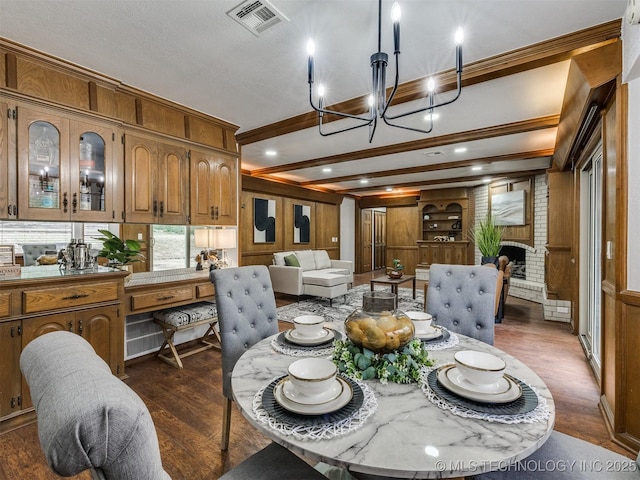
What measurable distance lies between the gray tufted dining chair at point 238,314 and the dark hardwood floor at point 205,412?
169 millimetres

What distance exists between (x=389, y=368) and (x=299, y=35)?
6.73ft

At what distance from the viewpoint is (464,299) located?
1.90 m

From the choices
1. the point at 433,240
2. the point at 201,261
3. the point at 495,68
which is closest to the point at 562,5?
the point at 495,68

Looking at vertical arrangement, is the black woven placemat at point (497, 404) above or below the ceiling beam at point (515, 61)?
below

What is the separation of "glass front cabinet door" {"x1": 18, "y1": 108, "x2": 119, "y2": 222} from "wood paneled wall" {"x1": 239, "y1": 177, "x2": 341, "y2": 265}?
238cm

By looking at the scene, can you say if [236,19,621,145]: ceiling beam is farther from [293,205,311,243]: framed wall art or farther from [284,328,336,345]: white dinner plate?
[293,205,311,243]: framed wall art

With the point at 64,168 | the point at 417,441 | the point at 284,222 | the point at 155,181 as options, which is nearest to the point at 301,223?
the point at 284,222

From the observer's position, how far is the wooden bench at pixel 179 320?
2902 mm

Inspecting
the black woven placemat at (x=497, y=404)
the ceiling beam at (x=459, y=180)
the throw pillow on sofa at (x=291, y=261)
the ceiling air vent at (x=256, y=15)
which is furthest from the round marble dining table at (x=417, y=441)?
the ceiling beam at (x=459, y=180)

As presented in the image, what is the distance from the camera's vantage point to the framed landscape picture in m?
6.32

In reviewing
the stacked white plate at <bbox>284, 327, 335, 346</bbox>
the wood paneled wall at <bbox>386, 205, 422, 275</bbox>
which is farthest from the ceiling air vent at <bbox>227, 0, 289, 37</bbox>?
the wood paneled wall at <bbox>386, 205, 422, 275</bbox>

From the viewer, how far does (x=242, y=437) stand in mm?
1935

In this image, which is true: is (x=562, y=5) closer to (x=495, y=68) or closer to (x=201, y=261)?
(x=495, y=68)

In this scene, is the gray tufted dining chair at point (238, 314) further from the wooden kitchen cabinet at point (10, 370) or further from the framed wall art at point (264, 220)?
the framed wall art at point (264, 220)
